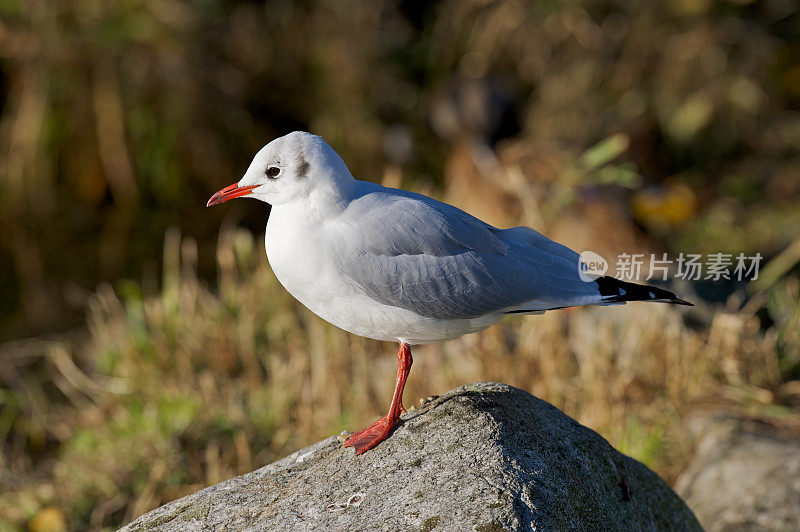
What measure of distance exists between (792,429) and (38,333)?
4.43m

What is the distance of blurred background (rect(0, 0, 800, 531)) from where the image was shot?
3.56 m

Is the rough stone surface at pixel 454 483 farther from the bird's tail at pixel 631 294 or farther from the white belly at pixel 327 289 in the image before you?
the bird's tail at pixel 631 294

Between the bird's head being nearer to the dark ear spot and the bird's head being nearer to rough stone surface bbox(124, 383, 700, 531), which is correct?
the dark ear spot

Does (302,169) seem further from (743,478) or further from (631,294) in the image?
(743,478)

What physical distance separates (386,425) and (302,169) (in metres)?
0.66

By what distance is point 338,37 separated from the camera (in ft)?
23.8

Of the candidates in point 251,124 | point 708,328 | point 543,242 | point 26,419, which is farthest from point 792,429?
point 251,124

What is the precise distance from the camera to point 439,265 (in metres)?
2.00

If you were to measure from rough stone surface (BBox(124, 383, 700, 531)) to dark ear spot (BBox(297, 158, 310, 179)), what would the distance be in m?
0.67
